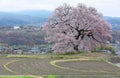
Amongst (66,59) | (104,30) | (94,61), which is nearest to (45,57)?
(66,59)

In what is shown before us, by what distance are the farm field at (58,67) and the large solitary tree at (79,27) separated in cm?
663

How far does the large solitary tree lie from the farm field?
21.7ft

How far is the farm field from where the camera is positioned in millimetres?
24641

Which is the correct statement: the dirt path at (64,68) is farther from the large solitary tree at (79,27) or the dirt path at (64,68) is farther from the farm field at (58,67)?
the large solitary tree at (79,27)

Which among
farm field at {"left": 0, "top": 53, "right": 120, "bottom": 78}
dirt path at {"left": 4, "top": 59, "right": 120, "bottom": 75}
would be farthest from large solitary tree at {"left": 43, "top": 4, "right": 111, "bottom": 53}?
dirt path at {"left": 4, "top": 59, "right": 120, "bottom": 75}

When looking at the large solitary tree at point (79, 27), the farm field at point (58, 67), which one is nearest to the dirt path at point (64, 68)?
the farm field at point (58, 67)

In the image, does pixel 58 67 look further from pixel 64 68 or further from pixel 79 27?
pixel 79 27

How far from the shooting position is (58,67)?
96.3 feet

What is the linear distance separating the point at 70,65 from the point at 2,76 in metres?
8.85

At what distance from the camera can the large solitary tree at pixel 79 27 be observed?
144 feet

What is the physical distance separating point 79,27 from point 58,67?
15.6m

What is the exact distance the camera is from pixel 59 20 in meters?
44.7

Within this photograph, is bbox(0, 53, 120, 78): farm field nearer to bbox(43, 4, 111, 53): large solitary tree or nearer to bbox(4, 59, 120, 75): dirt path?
bbox(4, 59, 120, 75): dirt path

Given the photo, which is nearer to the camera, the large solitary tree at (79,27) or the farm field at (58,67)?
the farm field at (58,67)
